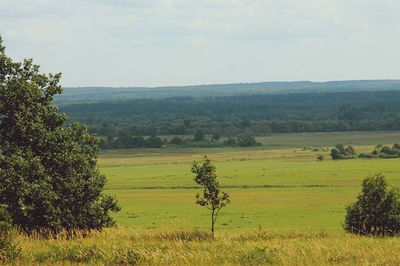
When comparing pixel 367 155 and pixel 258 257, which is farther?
pixel 367 155

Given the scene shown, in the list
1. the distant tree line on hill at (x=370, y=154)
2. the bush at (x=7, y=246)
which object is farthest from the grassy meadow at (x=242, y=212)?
the distant tree line on hill at (x=370, y=154)

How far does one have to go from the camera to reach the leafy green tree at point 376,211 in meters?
34.2

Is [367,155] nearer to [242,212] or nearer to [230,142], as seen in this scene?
[230,142]

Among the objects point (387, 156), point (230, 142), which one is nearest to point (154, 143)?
point (230, 142)

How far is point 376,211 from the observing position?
34781 mm

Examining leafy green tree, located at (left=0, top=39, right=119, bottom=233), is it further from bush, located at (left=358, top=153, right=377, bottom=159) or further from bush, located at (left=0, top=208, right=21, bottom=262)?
bush, located at (left=358, top=153, right=377, bottom=159)

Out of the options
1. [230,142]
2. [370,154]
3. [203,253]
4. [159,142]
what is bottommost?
[230,142]

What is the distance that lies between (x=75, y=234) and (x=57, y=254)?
7.05 metres

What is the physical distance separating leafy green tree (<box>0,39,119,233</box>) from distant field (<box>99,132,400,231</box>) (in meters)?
4.28

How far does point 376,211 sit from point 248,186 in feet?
194

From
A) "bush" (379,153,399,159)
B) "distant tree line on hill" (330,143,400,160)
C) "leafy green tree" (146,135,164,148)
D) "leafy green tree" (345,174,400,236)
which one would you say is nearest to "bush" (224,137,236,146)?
"leafy green tree" (146,135,164,148)

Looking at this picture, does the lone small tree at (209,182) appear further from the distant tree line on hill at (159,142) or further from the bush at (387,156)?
the distant tree line on hill at (159,142)

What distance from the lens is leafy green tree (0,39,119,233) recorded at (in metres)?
28.9

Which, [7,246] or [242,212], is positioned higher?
[7,246]
